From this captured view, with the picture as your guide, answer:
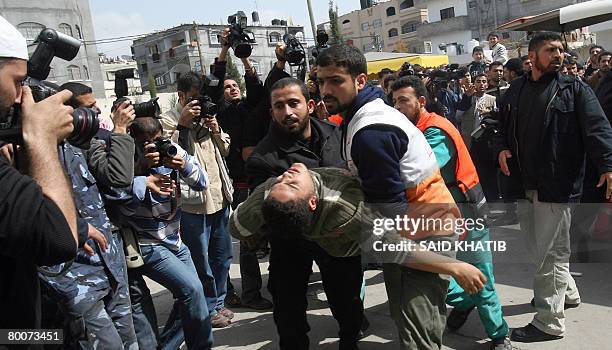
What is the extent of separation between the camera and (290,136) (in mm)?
3168

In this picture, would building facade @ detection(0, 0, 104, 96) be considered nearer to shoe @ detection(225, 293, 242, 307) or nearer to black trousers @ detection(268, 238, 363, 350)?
shoe @ detection(225, 293, 242, 307)

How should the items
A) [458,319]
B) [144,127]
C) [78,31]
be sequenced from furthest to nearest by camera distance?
[78,31]
[458,319]
[144,127]

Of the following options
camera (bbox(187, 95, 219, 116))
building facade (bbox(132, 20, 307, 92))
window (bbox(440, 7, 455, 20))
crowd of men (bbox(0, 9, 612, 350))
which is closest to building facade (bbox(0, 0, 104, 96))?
building facade (bbox(132, 20, 307, 92))

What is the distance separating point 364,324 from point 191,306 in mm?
1258

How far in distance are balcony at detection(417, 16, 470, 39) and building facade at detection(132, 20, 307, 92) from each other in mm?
11128

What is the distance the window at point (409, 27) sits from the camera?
170ft

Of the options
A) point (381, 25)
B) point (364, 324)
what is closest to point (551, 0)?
point (381, 25)

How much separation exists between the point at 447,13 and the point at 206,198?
4841cm

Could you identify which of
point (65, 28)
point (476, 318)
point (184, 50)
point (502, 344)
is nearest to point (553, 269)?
point (502, 344)

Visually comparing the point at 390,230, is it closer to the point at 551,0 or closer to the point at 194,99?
the point at 194,99

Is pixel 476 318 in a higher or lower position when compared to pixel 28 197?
lower

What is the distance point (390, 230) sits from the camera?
90.4 inches

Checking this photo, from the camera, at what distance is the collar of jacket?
313 cm

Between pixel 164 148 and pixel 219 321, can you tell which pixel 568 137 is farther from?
pixel 219 321
